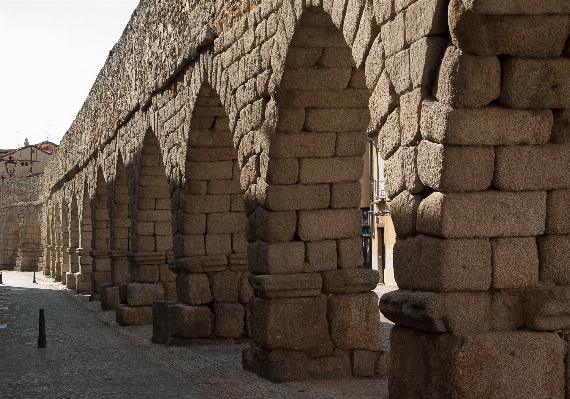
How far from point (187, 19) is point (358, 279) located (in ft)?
15.7

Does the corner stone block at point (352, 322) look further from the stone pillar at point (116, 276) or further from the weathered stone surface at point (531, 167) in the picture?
the stone pillar at point (116, 276)

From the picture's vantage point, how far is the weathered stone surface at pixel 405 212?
210 inches

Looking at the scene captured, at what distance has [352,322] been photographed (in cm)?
881

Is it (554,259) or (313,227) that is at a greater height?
(313,227)

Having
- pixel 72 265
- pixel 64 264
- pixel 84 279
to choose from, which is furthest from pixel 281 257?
pixel 64 264

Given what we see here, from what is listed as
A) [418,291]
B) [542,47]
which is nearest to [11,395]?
[418,291]

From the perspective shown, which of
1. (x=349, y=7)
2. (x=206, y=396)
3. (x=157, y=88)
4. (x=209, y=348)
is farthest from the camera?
(x=157, y=88)

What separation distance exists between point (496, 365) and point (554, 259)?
738 millimetres

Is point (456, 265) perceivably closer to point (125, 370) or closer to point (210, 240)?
point (125, 370)

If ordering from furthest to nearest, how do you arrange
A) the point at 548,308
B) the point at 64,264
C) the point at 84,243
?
1. the point at 64,264
2. the point at 84,243
3. the point at 548,308

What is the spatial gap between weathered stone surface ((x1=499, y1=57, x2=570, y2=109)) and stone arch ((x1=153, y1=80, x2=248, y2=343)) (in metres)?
6.54

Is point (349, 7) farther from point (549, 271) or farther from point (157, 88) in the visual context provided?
point (157, 88)

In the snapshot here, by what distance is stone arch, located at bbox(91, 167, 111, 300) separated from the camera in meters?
21.8

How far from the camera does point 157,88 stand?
44.6ft
